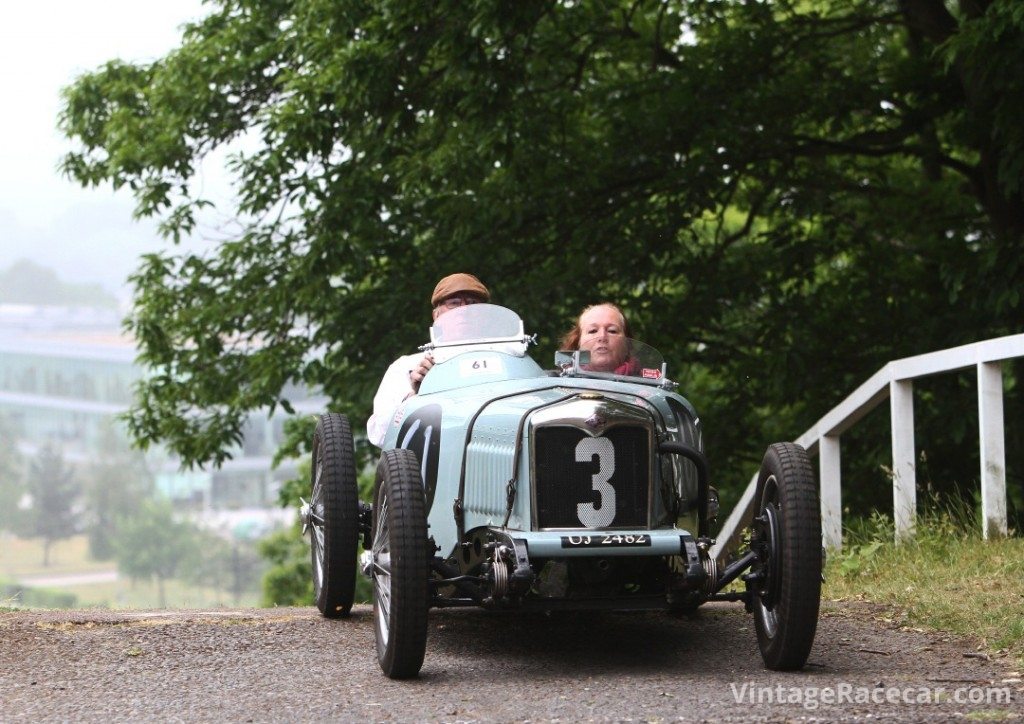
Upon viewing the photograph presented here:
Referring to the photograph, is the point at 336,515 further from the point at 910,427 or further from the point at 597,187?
the point at 597,187

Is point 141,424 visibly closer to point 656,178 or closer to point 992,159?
point 656,178

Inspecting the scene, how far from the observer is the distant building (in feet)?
562

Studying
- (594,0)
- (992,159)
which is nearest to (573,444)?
(992,159)

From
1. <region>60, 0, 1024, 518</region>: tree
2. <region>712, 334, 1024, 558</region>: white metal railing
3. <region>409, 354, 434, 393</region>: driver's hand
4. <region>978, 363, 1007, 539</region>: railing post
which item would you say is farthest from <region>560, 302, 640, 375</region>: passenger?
<region>60, 0, 1024, 518</region>: tree

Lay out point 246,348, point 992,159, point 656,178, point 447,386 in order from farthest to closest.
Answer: point 246,348 → point 656,178 → point 992,159 → point 447,386

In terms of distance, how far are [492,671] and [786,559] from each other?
1.25m

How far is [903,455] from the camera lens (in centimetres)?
854

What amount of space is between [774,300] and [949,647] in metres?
8.78

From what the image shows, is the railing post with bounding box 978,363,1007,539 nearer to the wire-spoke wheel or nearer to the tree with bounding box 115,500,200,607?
the wire-spoke wheel

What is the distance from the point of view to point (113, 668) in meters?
5.89

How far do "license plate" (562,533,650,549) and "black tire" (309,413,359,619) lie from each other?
A: 1.83 m

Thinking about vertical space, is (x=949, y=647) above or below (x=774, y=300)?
below

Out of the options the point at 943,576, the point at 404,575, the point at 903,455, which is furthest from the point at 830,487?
the point at 404,575

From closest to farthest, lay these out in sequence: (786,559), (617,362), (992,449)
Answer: (786,559), (617,362), (992,449)
